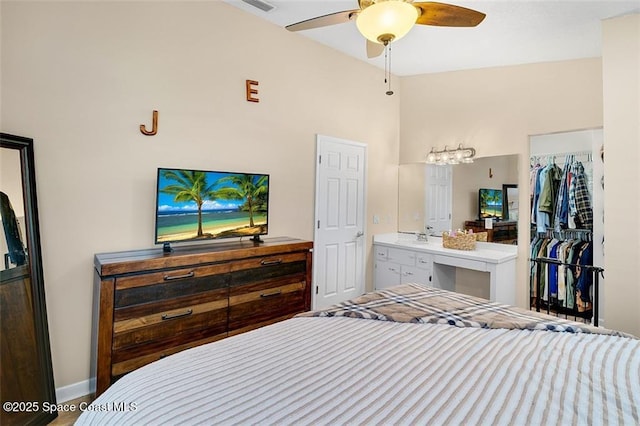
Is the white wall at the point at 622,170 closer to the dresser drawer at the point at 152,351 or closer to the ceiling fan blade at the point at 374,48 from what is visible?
the ceiling fan blade at the point at 374,48

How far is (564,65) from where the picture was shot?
3283 millimetres

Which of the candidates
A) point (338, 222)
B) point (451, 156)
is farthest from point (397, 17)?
point (451, 156)

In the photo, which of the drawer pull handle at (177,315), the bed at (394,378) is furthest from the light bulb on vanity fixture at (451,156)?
the drawer pull handle at (177,315)

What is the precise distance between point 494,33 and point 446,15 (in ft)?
5.00

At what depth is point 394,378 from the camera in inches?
45.3

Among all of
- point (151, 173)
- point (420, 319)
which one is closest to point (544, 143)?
point (420, 319)

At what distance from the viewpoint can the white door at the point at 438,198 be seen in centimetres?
418

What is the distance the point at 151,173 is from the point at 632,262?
12.6ft

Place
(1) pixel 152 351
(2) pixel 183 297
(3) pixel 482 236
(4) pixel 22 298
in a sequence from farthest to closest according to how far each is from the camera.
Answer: (3) pixel 482 236, (2) pixel 183 297, (1) pixel 152 351, (4) pixel 22 298

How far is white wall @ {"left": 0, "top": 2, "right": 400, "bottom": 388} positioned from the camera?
217 centimetres

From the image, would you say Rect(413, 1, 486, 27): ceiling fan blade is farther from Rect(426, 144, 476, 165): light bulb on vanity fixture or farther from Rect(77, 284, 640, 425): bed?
Rect(426, 144, 476, 165): light bulb on vanity fixture

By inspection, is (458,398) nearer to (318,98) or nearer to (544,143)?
(318,98)

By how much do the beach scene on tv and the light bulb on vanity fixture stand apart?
7.57ft

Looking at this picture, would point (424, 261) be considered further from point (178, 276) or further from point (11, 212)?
point (11, 212)
